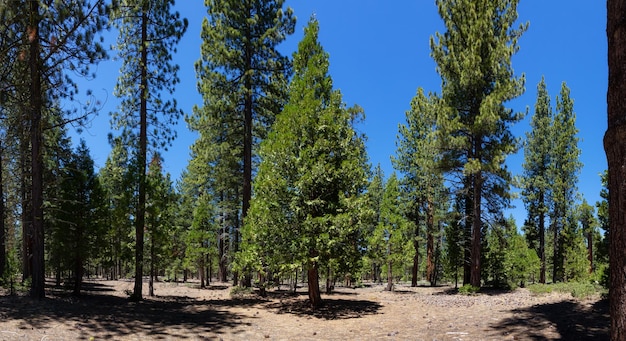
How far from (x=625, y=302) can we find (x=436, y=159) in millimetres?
17057

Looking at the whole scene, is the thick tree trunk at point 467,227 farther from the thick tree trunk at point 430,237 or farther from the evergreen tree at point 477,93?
the thick tree trunk at point 430,237

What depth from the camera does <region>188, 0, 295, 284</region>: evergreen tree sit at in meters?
16.9

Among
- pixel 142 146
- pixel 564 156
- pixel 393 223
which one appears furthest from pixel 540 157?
pixel 142 146

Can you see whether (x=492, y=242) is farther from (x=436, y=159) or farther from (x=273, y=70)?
(x=273, y=70)

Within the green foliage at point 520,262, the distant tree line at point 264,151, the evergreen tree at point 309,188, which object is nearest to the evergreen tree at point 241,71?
the distant tree line at point 264,151

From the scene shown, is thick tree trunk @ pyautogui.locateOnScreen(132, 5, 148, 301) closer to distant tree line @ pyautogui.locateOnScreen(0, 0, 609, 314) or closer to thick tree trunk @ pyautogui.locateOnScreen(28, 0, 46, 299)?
distant tree line @ pyautogui.locateOnScreen(0, 0, 609, 314)

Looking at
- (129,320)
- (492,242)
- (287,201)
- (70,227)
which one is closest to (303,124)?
(287,201)

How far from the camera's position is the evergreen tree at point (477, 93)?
675 inches

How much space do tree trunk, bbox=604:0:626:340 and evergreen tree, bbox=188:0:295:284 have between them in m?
15.0

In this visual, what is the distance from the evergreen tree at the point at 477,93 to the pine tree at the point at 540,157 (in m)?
16.0

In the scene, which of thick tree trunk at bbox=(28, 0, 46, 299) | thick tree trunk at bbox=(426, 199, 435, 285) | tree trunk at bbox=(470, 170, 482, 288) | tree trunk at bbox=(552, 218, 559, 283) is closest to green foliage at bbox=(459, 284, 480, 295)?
tree trunk at bbox=(470, 170, 482, 288)

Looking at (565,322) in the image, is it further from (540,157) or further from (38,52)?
(540,157)

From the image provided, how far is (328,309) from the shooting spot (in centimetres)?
1236

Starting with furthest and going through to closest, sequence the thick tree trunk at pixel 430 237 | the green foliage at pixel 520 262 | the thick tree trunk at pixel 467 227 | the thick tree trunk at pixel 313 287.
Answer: the green foliage at pixel 520 262 → the thick tree trunk at pixel 430 237 → the thick tree trunk at pixel 467 227 → the thick tree trunk at pixel 313 287
